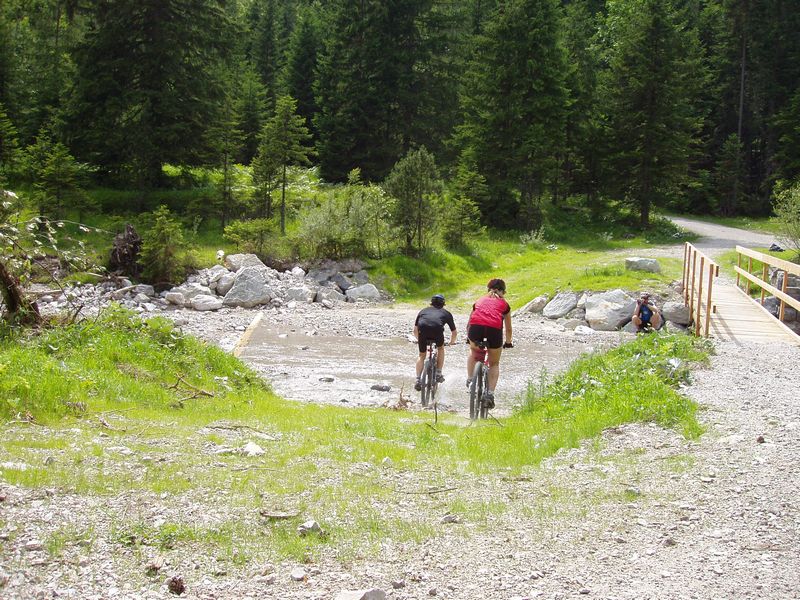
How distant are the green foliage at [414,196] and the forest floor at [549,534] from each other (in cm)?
2048

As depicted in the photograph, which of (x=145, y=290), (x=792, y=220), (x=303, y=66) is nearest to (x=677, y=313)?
(x=792, y=220)

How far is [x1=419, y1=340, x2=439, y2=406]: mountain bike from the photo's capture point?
1127cm

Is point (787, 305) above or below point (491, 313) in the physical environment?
below

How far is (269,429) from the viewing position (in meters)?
8.04

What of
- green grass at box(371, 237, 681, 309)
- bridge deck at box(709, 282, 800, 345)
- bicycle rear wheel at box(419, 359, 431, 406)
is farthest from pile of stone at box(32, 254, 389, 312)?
bicycle rear wheel at box(419, 359, 431, 406)

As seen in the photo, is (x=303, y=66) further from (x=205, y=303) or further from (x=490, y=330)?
(x=490, y=330)

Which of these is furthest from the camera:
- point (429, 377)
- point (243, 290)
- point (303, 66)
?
point (303, 66)

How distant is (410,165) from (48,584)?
80.1 ft

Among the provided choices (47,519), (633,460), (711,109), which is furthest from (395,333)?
(711,109)

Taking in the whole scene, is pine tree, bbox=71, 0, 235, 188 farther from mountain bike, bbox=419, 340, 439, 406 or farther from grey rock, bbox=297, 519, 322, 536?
grey rock, bbox=297, 519, 322, 536

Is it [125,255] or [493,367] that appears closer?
[493,367]

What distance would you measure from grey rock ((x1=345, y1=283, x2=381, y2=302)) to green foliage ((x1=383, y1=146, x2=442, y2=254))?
3890mm

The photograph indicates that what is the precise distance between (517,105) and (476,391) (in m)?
27.0

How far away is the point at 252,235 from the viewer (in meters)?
25.8
